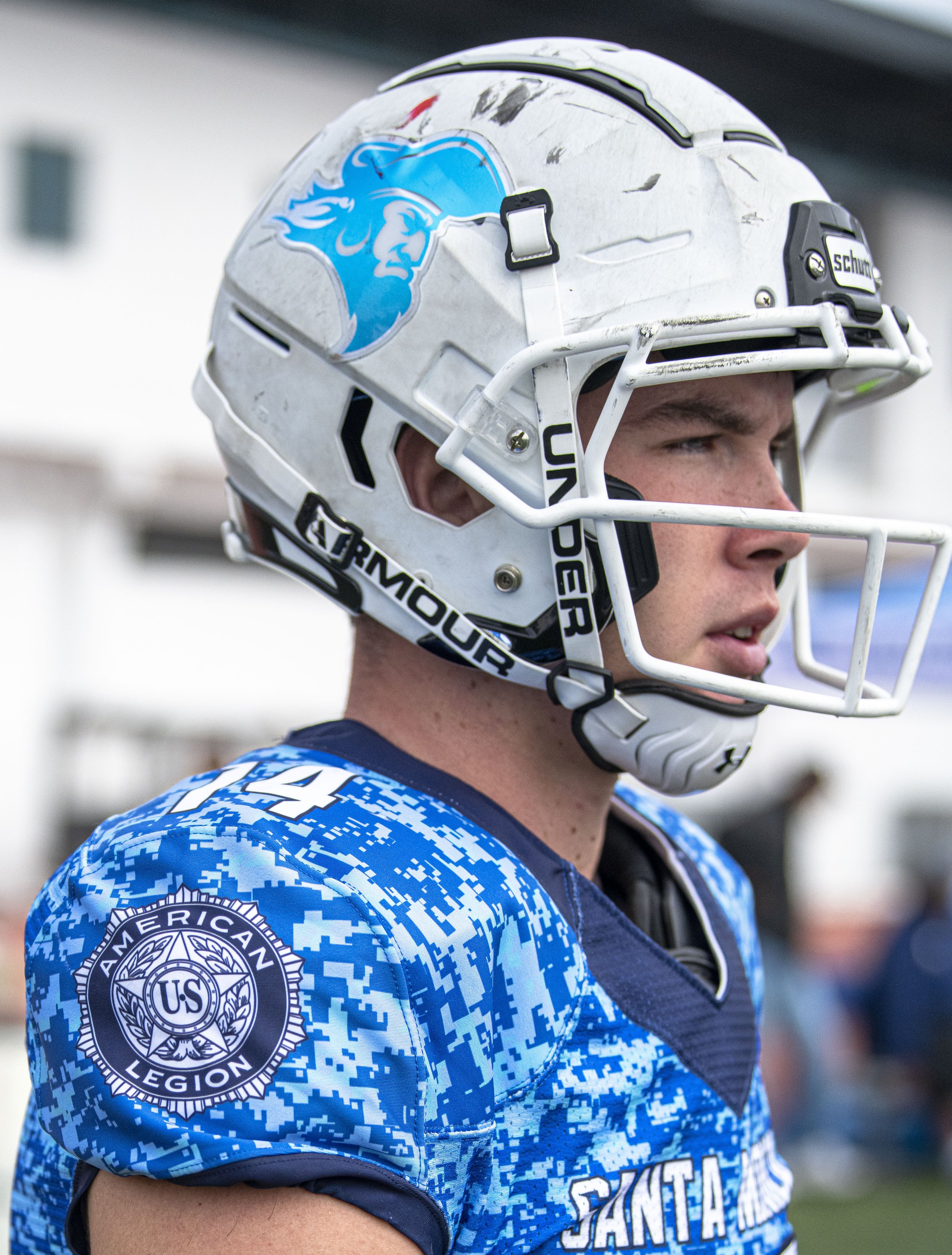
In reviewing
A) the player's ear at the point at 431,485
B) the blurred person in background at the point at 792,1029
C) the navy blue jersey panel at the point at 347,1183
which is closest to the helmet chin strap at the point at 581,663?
the player's ear at the point at 431,485

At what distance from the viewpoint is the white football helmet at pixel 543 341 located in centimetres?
132

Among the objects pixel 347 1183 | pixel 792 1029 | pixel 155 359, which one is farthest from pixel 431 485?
pixel 155 359

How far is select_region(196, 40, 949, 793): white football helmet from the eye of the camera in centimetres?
132

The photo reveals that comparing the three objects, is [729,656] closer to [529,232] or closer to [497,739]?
[497,739]

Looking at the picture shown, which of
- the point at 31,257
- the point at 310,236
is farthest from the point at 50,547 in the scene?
the point at 310,236

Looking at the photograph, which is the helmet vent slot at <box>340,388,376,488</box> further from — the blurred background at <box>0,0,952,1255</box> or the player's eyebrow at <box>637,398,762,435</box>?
the blurred background at <box>0,0,952,1255</box>

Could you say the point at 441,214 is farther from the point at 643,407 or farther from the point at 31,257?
the point at 31,257

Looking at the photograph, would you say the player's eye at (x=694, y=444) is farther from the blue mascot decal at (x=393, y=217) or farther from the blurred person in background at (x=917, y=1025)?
the blurred person in background at (x=917, y=1025)

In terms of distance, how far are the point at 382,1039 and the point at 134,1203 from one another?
233mm

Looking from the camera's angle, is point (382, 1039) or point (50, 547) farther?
point (50, 547)

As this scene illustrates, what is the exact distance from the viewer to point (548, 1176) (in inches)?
46.2

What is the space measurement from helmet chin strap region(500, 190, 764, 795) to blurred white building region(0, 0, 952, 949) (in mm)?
7760

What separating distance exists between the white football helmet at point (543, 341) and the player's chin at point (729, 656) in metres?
0.03

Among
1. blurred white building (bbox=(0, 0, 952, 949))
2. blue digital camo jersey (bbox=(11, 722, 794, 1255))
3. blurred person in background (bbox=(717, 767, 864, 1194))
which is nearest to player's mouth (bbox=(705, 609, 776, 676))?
blue digital camo jersey (bbox=(11, 722, 794, 1255))
